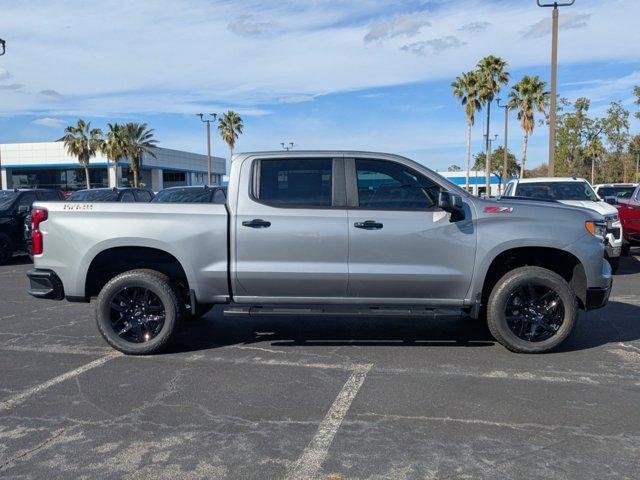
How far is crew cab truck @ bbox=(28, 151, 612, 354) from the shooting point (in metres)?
5.86

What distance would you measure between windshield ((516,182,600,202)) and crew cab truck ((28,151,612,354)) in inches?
267

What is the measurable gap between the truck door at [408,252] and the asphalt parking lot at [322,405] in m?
0.69

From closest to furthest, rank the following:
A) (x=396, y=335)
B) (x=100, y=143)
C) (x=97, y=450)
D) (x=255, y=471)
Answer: (x=255, y=471) < (x=97, y=450) < (x=396, y=335) < (x=100, y=143)

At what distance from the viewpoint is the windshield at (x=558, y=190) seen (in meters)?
12.5

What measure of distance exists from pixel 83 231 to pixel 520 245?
4.26m

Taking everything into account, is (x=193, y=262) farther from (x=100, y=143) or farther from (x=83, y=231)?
(x=100, y=143)

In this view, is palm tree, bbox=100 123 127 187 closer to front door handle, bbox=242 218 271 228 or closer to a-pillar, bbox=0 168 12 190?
a-pillar, bbox=0 168 12 190

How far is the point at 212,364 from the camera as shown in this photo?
589cm

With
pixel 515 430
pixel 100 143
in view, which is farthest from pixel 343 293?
pixel 100 143

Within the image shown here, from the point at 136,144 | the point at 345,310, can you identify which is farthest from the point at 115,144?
the point at 345,310

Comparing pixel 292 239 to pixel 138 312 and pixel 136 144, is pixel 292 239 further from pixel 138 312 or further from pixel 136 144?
pixel 136 144

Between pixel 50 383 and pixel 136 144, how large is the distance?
53664mm

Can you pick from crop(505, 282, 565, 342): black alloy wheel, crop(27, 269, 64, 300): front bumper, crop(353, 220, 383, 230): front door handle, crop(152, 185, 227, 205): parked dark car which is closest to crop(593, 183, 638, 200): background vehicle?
crop(152, 185, 227, 205): parked dark car

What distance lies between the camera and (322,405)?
15.6 feet
